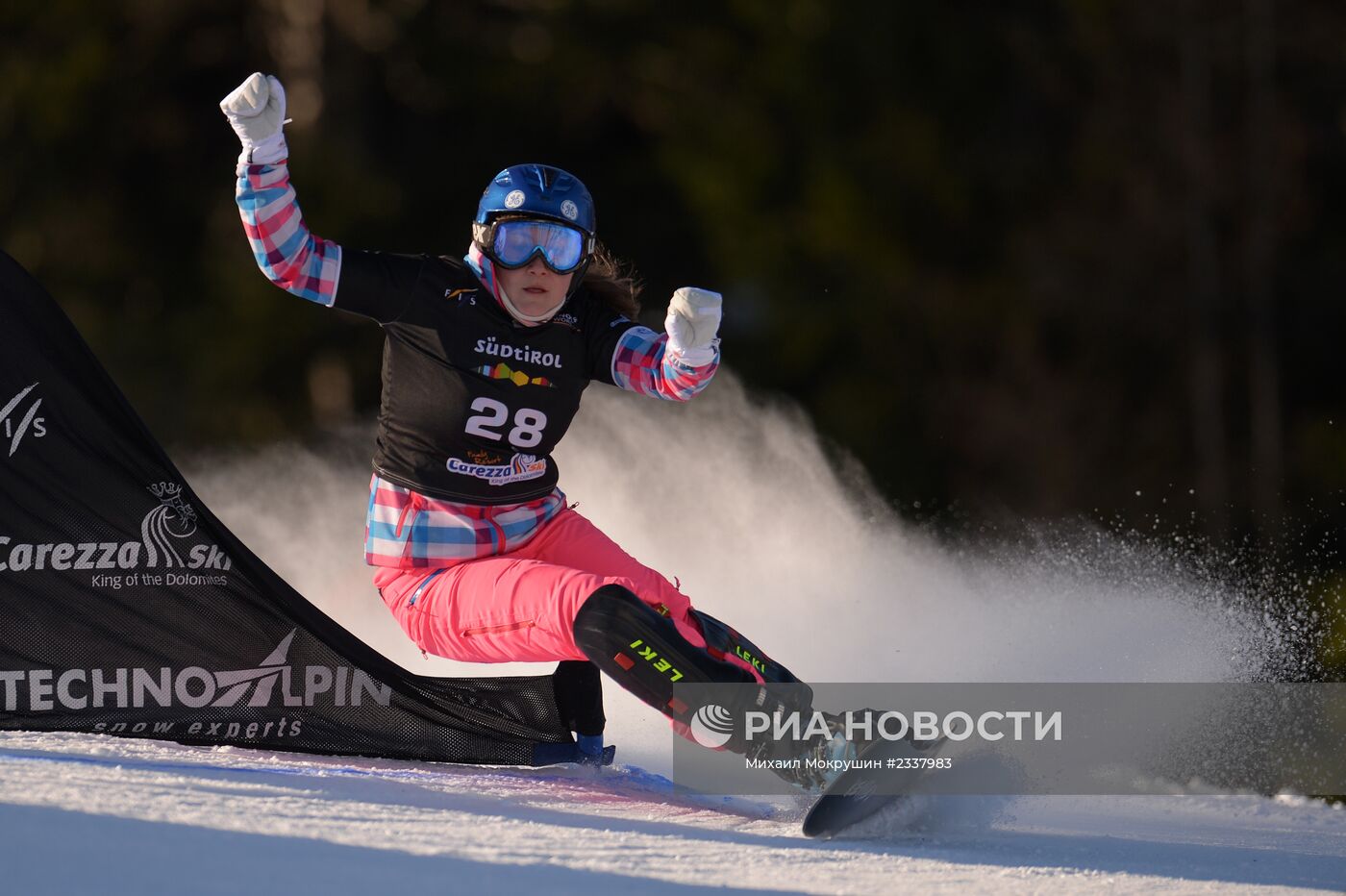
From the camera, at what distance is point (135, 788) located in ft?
11.7

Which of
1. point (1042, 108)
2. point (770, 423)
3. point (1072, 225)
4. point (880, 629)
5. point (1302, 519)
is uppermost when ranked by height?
point (1042, 108)

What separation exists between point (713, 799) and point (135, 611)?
1643 millimetres

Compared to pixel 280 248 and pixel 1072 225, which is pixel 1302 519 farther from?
pixel 280 248

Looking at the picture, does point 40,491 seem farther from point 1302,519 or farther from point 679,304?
point 1302,519

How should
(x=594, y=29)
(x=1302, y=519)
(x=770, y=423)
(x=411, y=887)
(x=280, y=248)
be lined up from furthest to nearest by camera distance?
(x=594, y=29) < (x=1302, y=519) < (x=770, y=423) < (x=280, y=248) < (x=411, y=887)

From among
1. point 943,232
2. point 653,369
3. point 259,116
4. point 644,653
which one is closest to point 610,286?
point 653,369

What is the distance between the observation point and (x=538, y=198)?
4.42 m

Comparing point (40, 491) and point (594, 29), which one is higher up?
point (594, 29)

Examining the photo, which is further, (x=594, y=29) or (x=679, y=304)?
(x=594, y=29)

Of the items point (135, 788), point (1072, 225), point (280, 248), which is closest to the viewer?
point (135, 788)

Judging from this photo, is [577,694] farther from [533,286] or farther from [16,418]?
[16,418]

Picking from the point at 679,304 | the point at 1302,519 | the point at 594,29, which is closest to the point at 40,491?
the point at 679,304

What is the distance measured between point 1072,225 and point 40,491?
12.6 m

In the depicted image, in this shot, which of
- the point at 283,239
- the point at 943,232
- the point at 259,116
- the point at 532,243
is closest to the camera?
the point at 259,116
